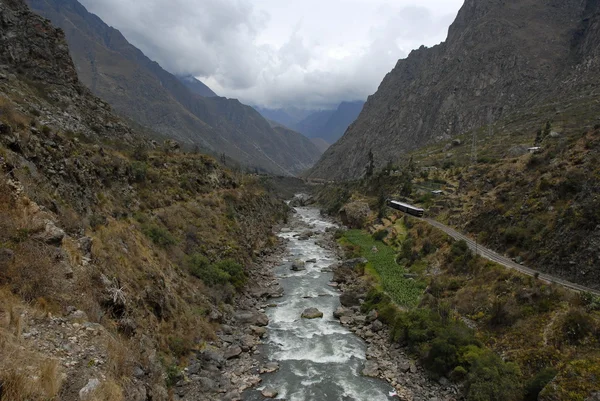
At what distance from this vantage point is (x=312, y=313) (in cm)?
3931

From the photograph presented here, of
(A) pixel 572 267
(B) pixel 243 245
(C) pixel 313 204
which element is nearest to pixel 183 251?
(B) pixel 243 245

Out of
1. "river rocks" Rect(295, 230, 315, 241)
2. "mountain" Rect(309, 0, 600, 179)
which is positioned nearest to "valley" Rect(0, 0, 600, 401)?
"river rocks" Rect(295, 230, 315, 241)

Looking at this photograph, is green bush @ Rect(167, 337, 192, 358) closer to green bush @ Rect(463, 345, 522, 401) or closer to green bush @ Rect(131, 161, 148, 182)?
green bush @ Rect(463, 345, 522, 401)

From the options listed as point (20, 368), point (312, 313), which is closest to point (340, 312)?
point (312, 313)

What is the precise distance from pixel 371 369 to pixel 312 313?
37.9ft

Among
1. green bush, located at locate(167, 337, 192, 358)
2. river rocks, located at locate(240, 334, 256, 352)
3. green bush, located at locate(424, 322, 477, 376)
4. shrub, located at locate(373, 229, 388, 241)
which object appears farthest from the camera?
shrub, located at locate(373, 229, 388, 241)

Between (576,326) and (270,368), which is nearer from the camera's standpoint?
(576,326)

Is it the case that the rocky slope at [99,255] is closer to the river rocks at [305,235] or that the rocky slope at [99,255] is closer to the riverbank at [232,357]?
the riverbank at [232,357]

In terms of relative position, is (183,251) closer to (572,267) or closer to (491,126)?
(572,267)

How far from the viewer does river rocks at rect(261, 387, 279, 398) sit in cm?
2472

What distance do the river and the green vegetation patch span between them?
292 inches

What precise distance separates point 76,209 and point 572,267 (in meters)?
40.9

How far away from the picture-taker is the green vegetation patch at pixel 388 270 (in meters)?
41.9

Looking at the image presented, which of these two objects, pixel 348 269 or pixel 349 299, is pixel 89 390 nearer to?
pixel 349 299
